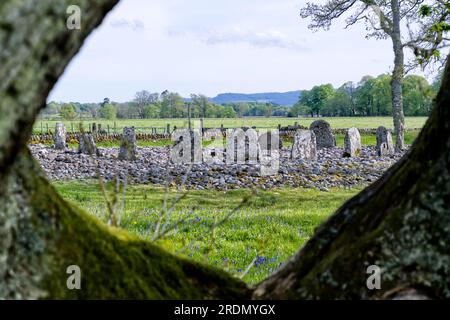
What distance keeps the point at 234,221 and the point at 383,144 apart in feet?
65.4

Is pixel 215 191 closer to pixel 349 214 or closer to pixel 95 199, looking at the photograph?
pixel 95 199

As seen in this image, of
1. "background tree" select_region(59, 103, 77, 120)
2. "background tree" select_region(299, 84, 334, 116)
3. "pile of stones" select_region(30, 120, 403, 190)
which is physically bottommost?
"pile of stones" select_region(30, 120, 403, 190)

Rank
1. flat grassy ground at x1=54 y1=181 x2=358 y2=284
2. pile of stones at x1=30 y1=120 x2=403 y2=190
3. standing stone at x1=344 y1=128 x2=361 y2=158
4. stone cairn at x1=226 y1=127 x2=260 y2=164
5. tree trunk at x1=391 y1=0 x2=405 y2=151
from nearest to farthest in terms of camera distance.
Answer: flat grassy ground at x1=54 y1=181 x2=358 y2=284 < pile of stones at x1=30 y1=120 x2=403 y2=190 < stone cairn at x1=226 y1=127 x2=260 y2=164 < standing stone at x1=344 y1=128 x2=361 y2=158 < tree trunk at x1=391 y1=0 x2=405 y2=151

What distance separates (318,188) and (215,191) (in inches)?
128

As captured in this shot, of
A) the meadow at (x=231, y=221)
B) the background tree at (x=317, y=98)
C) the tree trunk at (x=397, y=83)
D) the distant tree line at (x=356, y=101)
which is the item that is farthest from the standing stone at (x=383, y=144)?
the background tree at (x=317, y=98)

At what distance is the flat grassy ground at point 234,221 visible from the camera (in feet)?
22.7

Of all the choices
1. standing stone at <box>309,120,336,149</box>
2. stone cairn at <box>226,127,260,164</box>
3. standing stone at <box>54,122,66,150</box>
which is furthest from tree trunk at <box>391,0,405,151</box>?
standing stone at <box>54,122,66,150</box>

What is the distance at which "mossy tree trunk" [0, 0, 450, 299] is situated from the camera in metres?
1.66

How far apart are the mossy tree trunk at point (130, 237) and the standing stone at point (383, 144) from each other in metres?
26.8

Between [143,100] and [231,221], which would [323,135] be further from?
[143,100]

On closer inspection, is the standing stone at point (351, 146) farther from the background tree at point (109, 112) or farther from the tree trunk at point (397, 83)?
the background tree at point (109, 112)

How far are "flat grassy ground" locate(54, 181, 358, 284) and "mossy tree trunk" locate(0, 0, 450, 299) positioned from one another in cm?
137

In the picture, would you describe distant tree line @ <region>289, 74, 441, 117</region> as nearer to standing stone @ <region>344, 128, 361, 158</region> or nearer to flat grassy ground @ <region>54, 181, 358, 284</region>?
standing stone @ <region>344, 128, 361, 158</region>

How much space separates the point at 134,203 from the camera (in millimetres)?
13055
